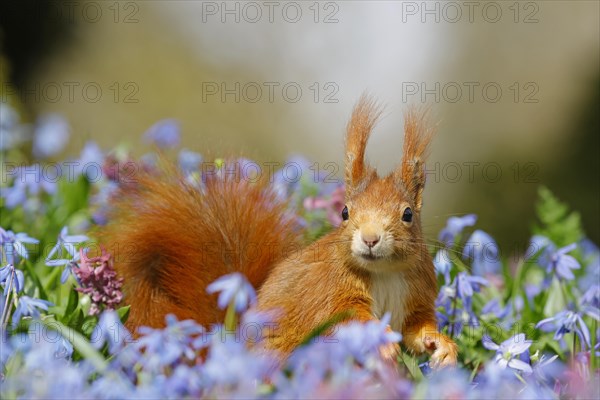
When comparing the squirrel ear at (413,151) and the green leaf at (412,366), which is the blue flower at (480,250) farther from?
the green leaf at (412,366)

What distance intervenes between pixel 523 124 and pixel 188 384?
479 centimetres

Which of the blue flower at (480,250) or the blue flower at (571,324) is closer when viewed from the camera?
the blue flower at (571,324)

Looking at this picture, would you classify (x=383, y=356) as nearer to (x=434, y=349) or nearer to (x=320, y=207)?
(x=434, y=349)

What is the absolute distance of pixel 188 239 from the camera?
253 cm

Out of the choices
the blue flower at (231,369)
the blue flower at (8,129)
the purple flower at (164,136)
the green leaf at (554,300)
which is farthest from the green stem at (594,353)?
the blue flower at (8,129)

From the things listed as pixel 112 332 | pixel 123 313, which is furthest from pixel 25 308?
pixel 112 332

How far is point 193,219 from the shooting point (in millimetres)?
2566

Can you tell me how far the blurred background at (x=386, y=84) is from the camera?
5.95 m

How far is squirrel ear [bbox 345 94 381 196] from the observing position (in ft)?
7.81

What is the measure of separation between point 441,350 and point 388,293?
0.62ft

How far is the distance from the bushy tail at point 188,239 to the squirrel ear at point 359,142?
0.32 metres

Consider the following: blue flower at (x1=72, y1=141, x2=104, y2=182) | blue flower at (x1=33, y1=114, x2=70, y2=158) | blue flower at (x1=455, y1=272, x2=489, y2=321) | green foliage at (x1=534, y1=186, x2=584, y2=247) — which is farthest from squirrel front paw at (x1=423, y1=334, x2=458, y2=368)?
blue flower at (x1=33, y1=114, x2=70, y2=158)

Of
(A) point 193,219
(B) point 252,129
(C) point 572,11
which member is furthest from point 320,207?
(C) point 572,11

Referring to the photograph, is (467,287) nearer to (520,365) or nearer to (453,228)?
(453,228)
